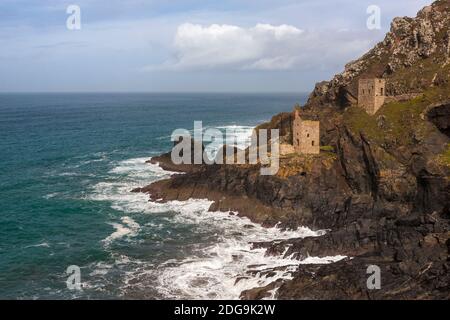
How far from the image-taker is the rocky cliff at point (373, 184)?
43.8 m

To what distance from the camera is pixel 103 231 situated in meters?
61.7

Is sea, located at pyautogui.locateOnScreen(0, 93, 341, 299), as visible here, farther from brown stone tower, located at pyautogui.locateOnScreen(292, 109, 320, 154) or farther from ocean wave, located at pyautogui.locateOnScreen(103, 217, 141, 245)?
brown stone tower, located at pyautogui.locateOnScreen(292, 109, 320, 154)

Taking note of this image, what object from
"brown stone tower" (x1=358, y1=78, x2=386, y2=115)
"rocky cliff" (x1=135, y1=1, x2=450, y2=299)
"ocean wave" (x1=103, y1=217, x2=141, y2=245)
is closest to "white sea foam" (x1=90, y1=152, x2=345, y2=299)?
"ocean wave" (x1=103, y1=217, x2=141, y2=245)

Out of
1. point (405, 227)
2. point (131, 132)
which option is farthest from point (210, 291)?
point (131, 132)

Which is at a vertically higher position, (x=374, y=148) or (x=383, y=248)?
(x=374, y=148)

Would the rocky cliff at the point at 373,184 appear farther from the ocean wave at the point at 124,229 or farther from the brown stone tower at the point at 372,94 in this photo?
the ocean wave at the point at 124,229

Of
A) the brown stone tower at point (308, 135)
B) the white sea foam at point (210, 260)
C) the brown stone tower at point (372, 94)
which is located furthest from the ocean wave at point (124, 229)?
the brown stone tower at point (372, 94)

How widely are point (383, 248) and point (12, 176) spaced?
69157 mm

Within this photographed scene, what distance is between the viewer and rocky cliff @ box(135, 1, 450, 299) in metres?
43.8

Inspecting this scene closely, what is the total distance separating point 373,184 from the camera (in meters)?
62.3

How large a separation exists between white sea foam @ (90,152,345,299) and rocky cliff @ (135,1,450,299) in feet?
5.68

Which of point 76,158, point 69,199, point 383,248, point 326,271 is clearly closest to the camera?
point 326,271

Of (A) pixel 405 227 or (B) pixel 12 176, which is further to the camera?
(B) pixel 12 176

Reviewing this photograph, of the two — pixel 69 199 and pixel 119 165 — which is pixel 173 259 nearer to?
pixel 69 199
